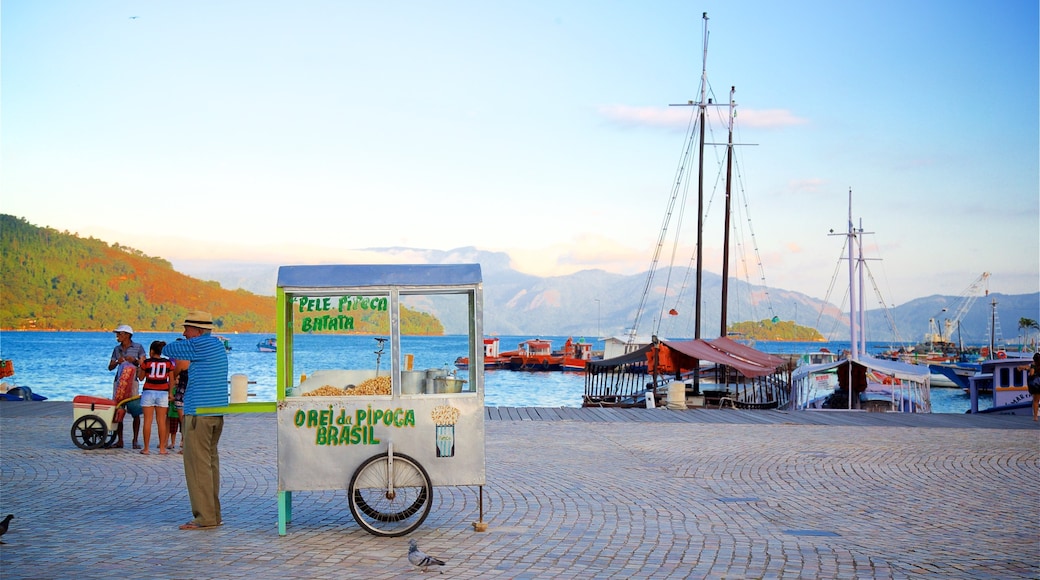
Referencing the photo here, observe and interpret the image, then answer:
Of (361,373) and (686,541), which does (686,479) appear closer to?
(686,541)

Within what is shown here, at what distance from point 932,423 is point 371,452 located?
16898 millimetres

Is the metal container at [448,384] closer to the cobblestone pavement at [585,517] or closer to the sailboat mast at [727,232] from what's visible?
the cobblestone pavement at [585,517]

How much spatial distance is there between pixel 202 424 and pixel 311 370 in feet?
3.35

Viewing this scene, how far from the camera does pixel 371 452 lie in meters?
8.17

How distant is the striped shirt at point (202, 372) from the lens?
27.6 ft

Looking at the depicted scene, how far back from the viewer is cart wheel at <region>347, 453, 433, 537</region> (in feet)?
26.5

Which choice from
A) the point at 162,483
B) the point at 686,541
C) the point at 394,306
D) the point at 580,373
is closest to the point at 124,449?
the point at 162,483

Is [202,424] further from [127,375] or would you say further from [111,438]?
[111,438]

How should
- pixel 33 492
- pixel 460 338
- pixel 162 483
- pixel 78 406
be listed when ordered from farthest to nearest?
pixel 78 406, pixel 162 483, pixel 33 492, pixel 460 338

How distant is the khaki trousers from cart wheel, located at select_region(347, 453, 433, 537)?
1.23 meters

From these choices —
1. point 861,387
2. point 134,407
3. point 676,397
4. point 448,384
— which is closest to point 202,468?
point 448,384

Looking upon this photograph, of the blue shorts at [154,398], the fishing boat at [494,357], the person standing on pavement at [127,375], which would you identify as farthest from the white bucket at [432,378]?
the fishing boat at [494,357]

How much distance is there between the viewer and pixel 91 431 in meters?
13.7

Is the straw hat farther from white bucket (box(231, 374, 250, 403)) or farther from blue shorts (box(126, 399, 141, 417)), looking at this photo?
white bucket (box(231, 374, 250, 403))
